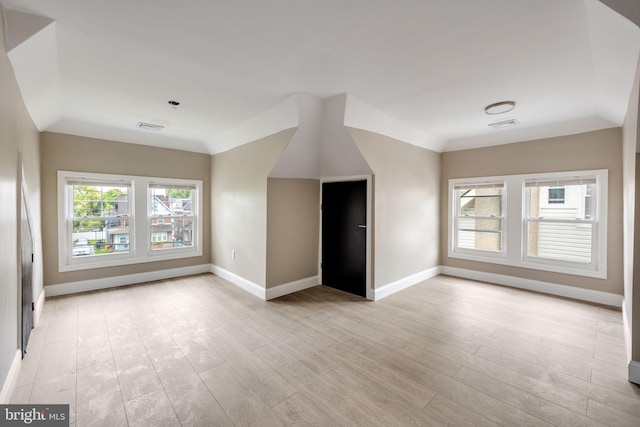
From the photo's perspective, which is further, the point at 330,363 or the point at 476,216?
the point at 476,216

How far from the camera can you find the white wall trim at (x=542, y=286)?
3600 mm

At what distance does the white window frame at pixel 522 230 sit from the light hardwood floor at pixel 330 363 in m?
0.59

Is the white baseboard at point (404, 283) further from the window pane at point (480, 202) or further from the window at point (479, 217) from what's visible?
the window pane at point (480, 202)

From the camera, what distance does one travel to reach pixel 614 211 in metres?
3.55

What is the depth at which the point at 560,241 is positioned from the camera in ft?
13.3

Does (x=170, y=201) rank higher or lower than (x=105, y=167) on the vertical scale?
lower

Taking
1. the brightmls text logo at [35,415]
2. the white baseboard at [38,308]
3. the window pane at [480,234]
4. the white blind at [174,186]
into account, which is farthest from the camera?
the white blind at [174,186]

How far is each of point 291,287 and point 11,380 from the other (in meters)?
2.83

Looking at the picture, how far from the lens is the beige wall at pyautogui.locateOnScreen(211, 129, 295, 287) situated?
3.84m

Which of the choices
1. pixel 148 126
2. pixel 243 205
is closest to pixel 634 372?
pixel 243 205

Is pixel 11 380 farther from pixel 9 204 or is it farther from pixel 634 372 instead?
pixel 634 372

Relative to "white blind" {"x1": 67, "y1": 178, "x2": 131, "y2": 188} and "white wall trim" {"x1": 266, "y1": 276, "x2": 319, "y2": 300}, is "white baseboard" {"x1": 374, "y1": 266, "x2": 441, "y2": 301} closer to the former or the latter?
"white wall trim" {"x1": 266, "y1": 276, "x2": 319, "y2": 300}

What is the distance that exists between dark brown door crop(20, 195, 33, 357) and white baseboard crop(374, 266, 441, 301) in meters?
3.74

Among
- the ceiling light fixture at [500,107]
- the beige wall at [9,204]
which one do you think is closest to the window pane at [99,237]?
the beige wall at [9,204]
